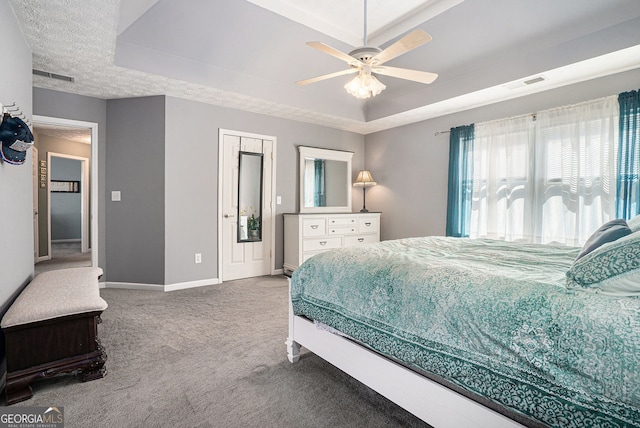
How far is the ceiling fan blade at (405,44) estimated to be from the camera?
2047mm

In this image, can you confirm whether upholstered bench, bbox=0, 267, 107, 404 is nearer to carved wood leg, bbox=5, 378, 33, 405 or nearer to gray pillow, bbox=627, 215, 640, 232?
carved wood leg, bbox=5, 378, 33, 405

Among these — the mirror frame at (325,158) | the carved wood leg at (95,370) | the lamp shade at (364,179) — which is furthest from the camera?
the lamp shade at (364,179)

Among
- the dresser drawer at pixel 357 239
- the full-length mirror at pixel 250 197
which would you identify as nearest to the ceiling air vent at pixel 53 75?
the full-length mirror at pixel 250 197

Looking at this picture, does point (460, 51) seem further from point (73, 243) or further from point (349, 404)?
point (73, 243)

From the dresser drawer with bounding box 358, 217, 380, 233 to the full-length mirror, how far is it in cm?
160

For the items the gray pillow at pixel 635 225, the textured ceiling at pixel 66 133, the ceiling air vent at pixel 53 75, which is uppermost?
the ceiling air vent at pixel 53 75

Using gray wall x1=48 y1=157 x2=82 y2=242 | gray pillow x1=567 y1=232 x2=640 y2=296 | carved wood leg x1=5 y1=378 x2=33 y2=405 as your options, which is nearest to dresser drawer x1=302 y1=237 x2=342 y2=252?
carved wood leg x1=5 y1=378 x2=33 y2=405

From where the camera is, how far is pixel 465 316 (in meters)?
1.23

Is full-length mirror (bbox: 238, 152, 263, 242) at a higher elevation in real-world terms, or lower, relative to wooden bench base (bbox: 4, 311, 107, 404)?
higher

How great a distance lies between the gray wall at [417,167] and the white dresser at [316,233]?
0.58m

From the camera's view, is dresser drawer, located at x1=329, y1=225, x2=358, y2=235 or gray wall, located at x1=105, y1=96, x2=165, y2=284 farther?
dresser drawer, located at x1=329, y1=225, x2=358, y2=235

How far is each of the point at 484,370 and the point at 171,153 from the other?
3.97m

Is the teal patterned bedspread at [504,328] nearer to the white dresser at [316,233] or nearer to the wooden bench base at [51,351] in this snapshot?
the wooden bench base at [51,351]

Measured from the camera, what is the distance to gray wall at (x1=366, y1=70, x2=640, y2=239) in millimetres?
4113
